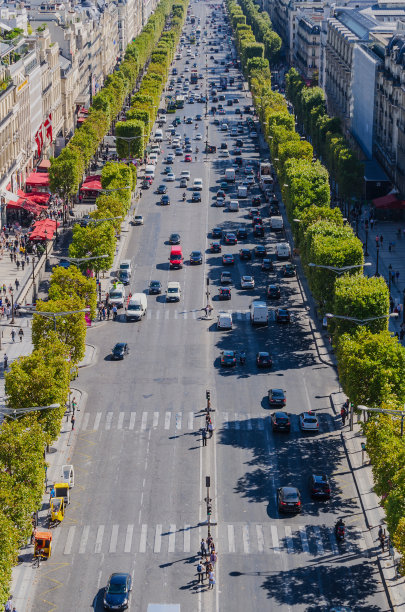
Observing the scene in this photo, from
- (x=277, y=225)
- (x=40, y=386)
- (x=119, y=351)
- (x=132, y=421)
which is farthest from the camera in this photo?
(x=277, y=225)

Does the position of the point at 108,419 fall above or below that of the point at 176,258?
above

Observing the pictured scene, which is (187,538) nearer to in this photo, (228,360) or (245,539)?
(245,539)

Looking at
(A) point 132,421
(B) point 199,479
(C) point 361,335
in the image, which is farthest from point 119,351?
(C) point 361,335

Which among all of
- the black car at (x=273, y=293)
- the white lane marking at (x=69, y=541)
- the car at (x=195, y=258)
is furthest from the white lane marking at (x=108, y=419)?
the car at (x=195, y=258)

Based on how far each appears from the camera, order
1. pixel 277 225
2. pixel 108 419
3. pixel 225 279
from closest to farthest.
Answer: pixel 108 419, pixel 225 279, pixel 277 225

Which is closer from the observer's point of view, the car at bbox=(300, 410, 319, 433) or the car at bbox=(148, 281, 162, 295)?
the car at bbox=(300, 410, 319, 433)

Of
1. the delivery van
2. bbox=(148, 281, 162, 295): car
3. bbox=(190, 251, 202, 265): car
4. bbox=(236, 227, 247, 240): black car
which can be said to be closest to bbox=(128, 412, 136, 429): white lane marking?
bbox=(148, 281, 162, 295): car

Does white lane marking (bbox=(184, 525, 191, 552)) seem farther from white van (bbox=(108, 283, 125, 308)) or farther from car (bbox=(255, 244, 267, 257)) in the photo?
car (bbox=(255, 244, 267, 257))

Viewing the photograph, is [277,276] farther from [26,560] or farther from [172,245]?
[26,560]
